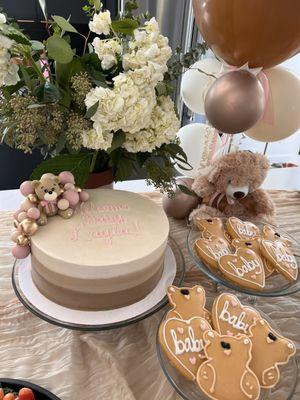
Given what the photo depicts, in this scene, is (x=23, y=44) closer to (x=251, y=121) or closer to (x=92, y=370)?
(x=251, y=121)

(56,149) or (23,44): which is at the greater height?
(23,44)

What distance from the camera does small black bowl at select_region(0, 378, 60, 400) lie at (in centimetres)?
49

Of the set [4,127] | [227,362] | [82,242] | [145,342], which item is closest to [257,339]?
[227,362]

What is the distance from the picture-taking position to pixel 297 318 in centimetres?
68

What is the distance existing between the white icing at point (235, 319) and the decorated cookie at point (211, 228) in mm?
206

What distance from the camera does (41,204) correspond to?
0.64m

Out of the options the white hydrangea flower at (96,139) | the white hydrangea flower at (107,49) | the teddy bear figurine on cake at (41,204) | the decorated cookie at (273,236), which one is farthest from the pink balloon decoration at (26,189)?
the decorated cookie at (273,236)

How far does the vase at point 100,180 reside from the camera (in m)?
0.79

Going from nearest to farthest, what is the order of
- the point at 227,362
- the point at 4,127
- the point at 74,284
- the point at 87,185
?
1. the point at 227,362
2. the point at 74,284
3. the point at 4,127
4. the point at 87,185

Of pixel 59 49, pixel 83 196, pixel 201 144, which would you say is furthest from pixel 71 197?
pixel 201 144

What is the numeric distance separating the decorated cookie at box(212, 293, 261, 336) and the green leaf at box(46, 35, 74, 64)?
1.54ft

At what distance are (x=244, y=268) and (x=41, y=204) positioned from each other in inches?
15.0

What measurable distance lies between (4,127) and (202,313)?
0.49 meters

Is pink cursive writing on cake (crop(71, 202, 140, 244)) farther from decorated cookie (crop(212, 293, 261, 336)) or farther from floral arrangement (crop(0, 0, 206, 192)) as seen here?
decorated cookie (crop(212, 293, 261, 336))
